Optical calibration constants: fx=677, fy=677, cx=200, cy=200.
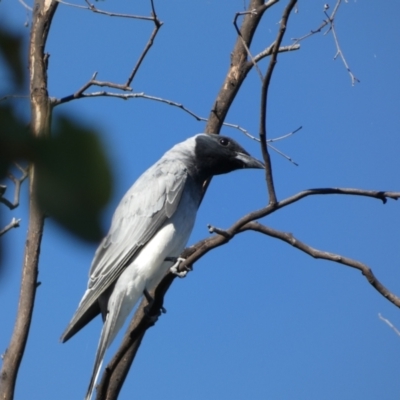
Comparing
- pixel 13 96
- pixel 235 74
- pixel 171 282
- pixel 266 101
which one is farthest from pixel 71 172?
pixel 235 74

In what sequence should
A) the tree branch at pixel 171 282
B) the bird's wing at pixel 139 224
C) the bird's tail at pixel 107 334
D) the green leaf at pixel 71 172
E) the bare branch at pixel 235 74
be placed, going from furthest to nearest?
the bare branch at pixel 235 74
the bird's wing at pixel 139 224
the bird's tail at pixel 107 334
the tree branch at pixel 171 282
the green leaf at pixel 71 172

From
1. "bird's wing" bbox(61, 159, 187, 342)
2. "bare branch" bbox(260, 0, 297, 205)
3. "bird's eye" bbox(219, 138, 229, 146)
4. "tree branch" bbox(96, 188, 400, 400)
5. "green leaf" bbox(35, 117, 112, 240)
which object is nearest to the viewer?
"green leaf" bbox(35, 117, 112, 240)

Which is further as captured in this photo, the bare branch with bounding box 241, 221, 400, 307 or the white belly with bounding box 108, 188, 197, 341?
the white belly with bounding box 108, 188, 197, 341

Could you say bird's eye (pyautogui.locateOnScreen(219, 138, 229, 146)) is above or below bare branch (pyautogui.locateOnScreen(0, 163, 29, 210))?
above

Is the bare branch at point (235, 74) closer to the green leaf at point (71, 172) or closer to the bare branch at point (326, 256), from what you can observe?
the bare branch at point (326, 256)

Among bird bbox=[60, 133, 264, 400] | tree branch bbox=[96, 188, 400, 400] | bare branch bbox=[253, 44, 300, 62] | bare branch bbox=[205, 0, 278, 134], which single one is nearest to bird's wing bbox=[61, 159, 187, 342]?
bird bbox=[60, 133, 264, 400]

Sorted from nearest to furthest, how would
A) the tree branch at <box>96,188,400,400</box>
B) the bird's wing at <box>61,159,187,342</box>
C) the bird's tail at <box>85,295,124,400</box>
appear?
the tree branch at <box>96,188,400,400</box> < the bird's tail at <box>85,295,124,400</box> < the bird's wing at <box>61,159,187,342</box>

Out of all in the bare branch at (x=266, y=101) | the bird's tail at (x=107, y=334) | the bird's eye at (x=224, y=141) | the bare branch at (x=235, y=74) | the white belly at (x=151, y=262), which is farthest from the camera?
the bird's eye at (x=224, y=141)

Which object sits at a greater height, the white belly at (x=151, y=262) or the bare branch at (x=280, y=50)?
the bare branch at (x=280, y=50)

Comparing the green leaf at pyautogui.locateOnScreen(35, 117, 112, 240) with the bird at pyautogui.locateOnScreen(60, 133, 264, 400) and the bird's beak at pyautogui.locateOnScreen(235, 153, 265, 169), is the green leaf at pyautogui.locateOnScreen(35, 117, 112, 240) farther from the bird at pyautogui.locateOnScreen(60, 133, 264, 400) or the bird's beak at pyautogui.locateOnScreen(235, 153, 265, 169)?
the bird's beak at pyautogui.locateOnScreen(235, 153, 265, 169)

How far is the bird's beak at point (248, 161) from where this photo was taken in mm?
5893

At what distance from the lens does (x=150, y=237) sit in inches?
205

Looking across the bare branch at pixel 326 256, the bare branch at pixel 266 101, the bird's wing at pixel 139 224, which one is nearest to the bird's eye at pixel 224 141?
the bird's wing at pixel 139 224

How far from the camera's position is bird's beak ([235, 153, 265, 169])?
5.89 meters
